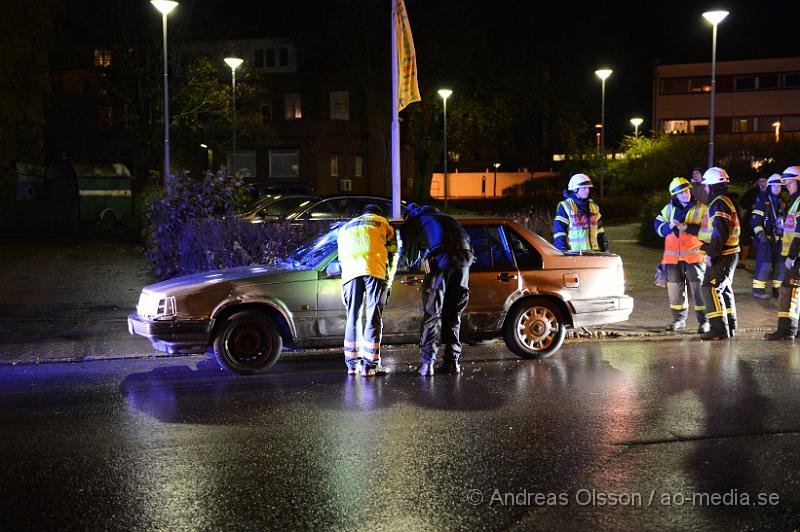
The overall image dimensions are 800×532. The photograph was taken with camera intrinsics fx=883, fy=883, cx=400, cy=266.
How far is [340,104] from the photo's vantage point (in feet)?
161

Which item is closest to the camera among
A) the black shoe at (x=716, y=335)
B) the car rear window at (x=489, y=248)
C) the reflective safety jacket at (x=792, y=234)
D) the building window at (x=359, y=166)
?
the car rear window at (x=489, y=248)

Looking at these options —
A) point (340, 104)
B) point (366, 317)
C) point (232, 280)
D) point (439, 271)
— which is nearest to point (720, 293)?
Answer: point (439, 271)

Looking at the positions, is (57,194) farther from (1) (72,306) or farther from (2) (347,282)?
(2) (347,282)

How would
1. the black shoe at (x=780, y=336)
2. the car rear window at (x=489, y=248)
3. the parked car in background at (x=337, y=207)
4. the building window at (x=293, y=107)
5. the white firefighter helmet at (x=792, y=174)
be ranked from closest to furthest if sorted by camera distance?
the car rear window at (x=489, y=248) → the black shoe at (x=780, y=336) → the white firefighter helmet at (x=792, y=174) → the parked car in background at (x=337, y=207) → the building window at (x=293, y=107)

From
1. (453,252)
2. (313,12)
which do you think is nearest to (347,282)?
(453,252)

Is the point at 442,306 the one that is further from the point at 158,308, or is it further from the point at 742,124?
the point at 742,124

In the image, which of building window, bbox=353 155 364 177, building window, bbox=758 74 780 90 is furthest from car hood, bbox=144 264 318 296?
building window, bbox=758 74 780 90

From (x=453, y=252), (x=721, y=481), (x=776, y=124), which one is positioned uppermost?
→ (x=776, y=124)

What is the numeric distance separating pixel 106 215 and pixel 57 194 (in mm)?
2307

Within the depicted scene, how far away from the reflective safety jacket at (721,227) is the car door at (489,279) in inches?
104

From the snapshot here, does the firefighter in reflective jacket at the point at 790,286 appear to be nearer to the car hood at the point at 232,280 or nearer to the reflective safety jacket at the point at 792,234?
the reflective safety jacket at the point at 792,234

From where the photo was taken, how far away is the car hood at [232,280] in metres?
8.41

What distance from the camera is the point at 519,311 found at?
927cm

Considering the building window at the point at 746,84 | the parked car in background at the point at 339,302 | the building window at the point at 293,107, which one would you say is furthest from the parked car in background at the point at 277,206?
the building window at the point at 746,84
